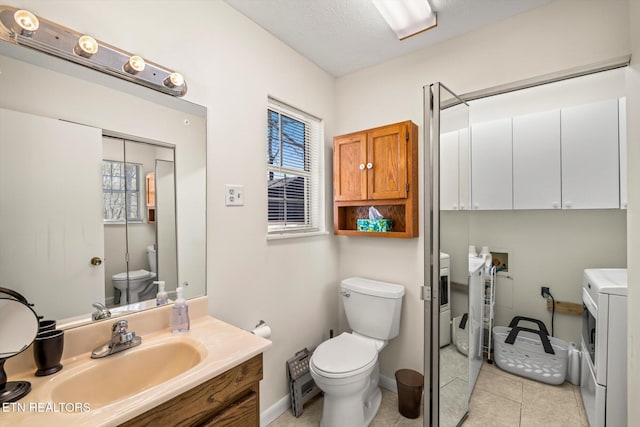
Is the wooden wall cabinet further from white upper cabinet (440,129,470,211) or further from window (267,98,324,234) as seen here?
white upper cabinet (440,129,470,211)

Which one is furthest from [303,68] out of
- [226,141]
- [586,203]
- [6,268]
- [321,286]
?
[586,203]

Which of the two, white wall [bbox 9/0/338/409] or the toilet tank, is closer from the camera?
white wall [bbox 9/0/338/409]

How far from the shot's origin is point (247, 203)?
175 centimetres

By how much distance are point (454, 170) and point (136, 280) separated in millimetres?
1777

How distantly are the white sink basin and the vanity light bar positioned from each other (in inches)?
45.9

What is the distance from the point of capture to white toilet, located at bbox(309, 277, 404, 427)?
163 cm

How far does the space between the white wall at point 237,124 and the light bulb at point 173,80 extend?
0.28ft

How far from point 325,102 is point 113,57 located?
5.09 ft

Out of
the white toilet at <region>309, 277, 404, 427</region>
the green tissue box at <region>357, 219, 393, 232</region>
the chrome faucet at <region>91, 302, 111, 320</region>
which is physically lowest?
the white toilet at <region>309, 277, 404, 427</region>

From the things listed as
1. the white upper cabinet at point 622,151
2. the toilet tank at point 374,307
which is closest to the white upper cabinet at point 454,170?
the toilet tank at point 374,307

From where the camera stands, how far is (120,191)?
4.07ft

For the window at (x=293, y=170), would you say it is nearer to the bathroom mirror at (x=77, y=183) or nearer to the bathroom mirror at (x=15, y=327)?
the bathroom mirror at (x=77, y=183)

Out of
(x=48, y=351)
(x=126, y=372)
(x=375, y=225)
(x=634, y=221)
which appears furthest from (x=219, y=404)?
(x=634, y=221)

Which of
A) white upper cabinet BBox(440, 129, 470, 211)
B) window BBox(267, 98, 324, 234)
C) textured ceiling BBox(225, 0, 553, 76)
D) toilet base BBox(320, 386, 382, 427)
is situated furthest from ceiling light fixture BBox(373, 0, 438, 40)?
toilet base BBox(320, 386, 382, 427)
